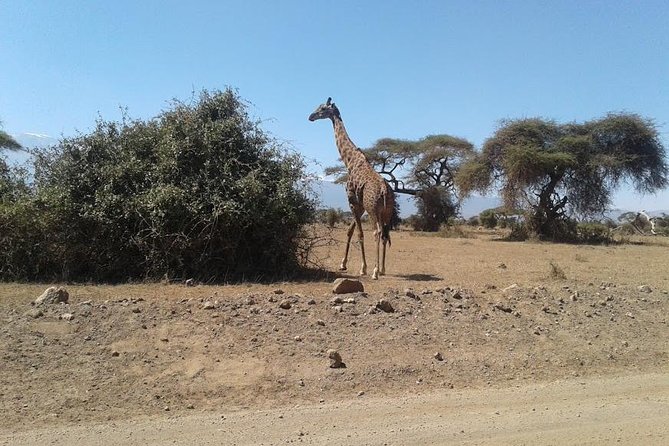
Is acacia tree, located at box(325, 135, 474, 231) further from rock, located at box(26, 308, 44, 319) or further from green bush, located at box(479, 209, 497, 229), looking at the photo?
rock, located at box(26, 308, 44, 319)

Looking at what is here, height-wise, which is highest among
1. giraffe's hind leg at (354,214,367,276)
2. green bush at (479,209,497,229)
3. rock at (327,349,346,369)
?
green bush at (479,209,497,229)

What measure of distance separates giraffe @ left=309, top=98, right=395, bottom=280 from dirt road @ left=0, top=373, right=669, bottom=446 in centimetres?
599

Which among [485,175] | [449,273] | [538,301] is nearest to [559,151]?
[485,175]

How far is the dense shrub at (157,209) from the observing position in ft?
33.1

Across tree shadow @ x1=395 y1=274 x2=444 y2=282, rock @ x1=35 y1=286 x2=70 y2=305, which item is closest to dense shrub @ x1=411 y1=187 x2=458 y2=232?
tree shadow @ x1=395 y1=274 x2=444 y2=282

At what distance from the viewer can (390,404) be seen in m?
5.14

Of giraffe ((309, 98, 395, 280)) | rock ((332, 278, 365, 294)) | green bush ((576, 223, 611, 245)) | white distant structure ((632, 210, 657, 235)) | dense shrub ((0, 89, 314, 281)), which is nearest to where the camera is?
rock ((332, 278, 365, 294))

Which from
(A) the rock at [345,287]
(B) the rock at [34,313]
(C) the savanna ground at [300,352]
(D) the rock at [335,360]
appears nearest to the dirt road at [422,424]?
(C) the savanna ground at [300,352]

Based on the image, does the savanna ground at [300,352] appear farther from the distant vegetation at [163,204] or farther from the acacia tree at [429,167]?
the acacia tree at [429,167]

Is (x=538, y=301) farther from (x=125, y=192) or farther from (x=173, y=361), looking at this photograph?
(x=125, y=192)

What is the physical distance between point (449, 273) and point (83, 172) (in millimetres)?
7712

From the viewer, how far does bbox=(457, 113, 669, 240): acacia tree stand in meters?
28.6

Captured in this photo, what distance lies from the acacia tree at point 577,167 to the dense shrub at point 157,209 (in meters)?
19.9

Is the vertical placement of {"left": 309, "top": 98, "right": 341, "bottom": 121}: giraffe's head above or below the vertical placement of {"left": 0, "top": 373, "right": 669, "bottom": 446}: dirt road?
above
